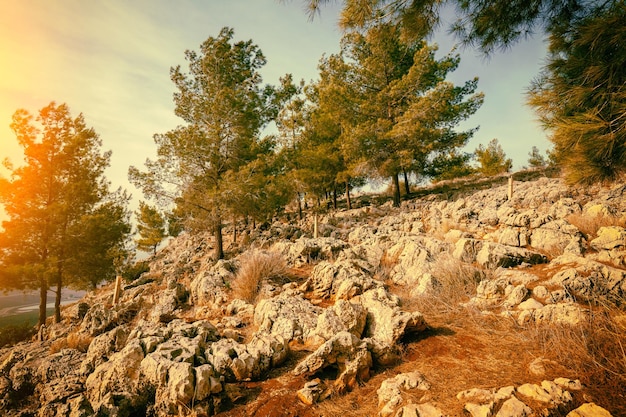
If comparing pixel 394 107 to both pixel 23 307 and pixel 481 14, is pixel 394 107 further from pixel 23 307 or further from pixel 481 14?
pixel 23 307

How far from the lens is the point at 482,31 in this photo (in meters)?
4.71

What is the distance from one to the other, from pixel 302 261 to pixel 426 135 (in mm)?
9900

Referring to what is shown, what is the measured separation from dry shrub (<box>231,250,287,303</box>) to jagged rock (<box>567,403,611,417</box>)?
5252mm

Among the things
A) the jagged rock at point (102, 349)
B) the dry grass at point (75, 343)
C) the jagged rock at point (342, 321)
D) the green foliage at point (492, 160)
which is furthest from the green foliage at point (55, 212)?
the green foliage at point (492, 160)

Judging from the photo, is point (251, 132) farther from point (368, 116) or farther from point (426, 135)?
point (426, 135)

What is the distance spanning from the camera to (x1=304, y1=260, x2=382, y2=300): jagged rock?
517 cm

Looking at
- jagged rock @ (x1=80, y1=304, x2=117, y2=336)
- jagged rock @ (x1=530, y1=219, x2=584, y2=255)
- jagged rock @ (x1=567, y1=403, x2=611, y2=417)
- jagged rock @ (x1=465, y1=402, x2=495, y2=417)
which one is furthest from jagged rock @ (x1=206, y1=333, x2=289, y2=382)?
jagged rock @ (x1=530, y1=219, x2=584, y2=255)

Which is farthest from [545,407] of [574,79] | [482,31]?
[482,31]

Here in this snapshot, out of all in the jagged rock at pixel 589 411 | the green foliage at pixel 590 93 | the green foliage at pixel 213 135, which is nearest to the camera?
the jagged rock at pixel 589 411

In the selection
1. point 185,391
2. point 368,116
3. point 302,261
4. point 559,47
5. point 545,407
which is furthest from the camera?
point 368,116

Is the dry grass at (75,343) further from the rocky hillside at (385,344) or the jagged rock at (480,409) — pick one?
the jagged rock at (480,409)

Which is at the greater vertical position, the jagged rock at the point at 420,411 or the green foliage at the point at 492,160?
the green foliage at the point at 492,160

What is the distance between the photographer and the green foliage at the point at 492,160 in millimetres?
28669

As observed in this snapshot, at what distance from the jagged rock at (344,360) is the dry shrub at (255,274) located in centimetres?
332
